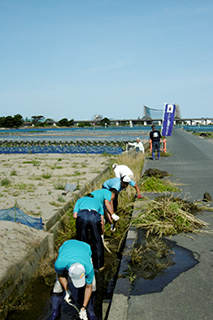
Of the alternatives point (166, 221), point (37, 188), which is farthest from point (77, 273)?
point (37, 188)

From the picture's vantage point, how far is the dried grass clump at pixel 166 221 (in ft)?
25.8

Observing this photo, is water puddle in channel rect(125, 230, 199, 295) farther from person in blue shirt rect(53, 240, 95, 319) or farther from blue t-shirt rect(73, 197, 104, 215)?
blue t-shirt rect(73, 197, 104, 215)

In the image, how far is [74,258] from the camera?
179 inches

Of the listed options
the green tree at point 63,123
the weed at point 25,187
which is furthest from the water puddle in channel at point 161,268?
the green tree at point 63,123

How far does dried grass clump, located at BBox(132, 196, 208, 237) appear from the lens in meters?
7.86

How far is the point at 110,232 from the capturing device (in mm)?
8539

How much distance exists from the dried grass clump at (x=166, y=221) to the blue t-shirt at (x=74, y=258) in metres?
3.13

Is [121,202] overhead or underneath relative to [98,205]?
underneath

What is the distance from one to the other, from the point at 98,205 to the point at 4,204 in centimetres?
514

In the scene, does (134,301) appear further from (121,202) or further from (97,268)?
(121,202)

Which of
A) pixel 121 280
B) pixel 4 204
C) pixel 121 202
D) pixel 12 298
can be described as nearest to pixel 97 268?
pixel 121 280

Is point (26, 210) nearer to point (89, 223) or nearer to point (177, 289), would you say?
point (89, 223)

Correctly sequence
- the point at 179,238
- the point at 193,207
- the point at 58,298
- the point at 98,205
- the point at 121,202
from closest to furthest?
the point at 58,298 → the point at 98,205 → the point at 179,238 → the point at 193,207 → the point at 121,202

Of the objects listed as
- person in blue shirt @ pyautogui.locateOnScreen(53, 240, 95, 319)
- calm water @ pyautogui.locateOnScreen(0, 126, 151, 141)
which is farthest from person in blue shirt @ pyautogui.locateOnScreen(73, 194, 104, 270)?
calm water @ pyautogui.locateOnScreen(0, 126, 151, 141)
